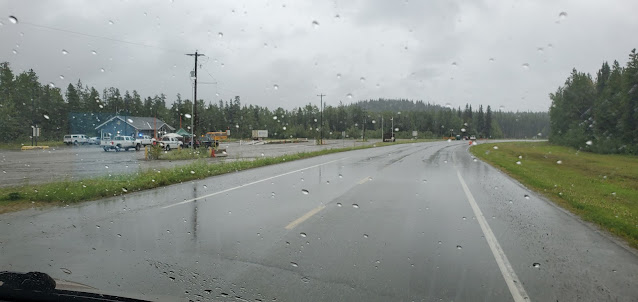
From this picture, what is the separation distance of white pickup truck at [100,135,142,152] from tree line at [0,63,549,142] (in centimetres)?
214

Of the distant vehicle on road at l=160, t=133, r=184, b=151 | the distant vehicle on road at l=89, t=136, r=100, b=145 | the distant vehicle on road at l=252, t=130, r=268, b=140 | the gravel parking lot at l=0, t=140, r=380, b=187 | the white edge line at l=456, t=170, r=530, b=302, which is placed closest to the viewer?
the white edge line at l=456, t=170, r=530, b=302

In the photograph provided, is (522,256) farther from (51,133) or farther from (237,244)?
(51,133)

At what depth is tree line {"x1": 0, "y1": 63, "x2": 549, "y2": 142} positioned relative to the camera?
97.7 ft

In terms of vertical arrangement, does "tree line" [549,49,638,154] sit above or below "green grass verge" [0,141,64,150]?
above

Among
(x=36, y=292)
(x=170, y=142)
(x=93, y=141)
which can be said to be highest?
(x=170, y=142)

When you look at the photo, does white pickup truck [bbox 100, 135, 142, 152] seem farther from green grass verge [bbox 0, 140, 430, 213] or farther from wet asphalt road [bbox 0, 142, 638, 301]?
wet asphalt road [bbox 0, 142, 638, 301]

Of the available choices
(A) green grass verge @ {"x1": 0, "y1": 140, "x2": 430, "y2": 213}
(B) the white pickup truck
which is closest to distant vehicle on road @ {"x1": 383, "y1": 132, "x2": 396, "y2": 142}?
(B) the white pickup truck

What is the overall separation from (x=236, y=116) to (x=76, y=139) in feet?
103

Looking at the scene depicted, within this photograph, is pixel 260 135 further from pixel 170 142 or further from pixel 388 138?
pixel 170 142

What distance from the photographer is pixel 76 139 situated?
179 ft

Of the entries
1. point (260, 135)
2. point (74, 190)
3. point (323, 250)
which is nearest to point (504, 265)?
point (323, 250)

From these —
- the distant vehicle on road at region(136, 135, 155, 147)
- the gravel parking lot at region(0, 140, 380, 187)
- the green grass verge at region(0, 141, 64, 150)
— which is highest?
the distant vehicle on road at region(136, 135, 155, 147)

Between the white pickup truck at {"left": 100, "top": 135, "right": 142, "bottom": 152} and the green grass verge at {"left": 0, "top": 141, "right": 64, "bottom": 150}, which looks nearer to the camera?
the green grass verge at {"left": 0, "top": 141, "right": 64, "bottom": 150}

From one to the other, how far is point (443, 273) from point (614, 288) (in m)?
1.74
